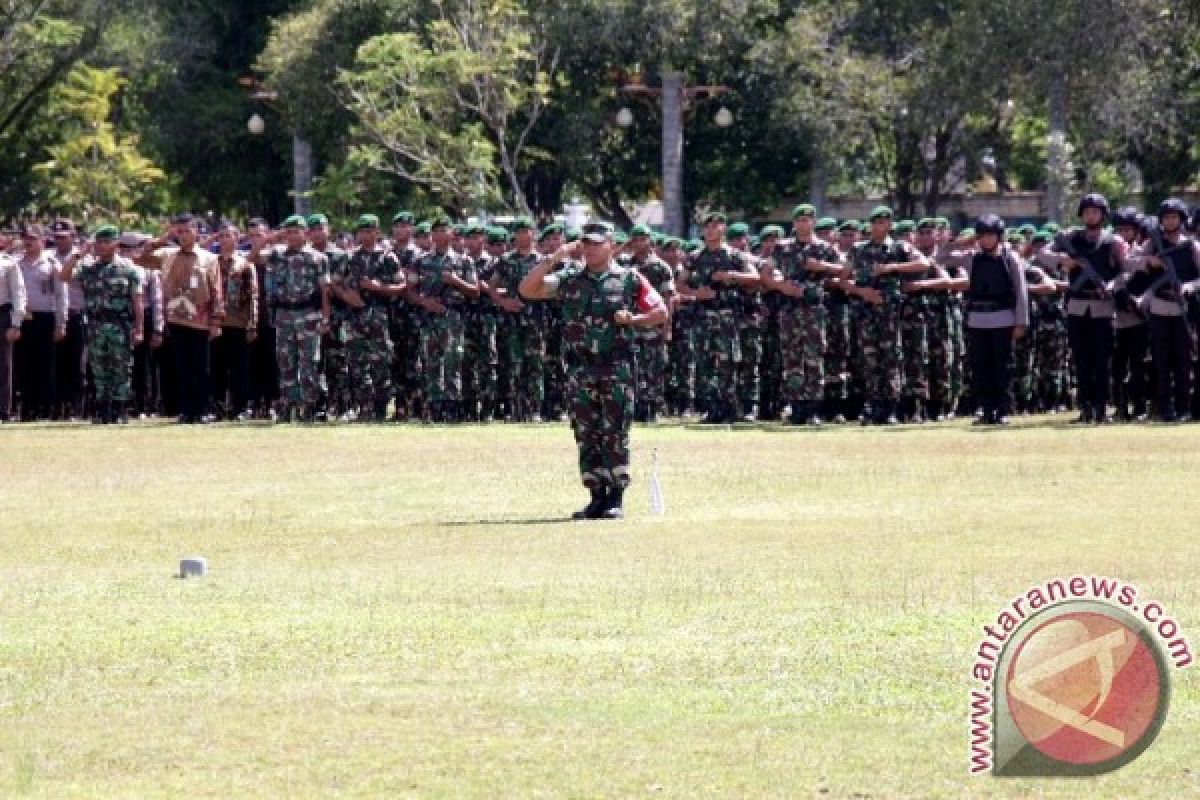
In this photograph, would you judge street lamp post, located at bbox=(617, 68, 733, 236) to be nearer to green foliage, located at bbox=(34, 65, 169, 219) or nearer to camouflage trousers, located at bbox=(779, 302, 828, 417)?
green foliage, located at bbox=(34, 65, 169, 219)

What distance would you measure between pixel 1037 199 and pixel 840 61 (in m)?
9.75

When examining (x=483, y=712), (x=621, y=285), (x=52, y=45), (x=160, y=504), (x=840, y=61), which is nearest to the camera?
(x=483, y=712)

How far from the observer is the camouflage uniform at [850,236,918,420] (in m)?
29.4

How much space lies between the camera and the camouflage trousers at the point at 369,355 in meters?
30.6

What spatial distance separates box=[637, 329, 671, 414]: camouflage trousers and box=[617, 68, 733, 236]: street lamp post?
25.6 m

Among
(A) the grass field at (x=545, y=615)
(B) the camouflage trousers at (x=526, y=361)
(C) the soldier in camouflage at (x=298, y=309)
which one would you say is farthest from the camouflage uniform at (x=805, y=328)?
(C) the soldier in camouflage at (x=298, y=309)

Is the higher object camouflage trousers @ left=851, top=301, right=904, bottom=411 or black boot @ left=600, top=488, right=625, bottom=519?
camouflage trousers @ left=851, top=301, right=904, bottom=411

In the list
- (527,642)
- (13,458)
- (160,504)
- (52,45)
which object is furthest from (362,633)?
(52,45)

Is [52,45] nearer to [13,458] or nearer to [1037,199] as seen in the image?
[1037,199]

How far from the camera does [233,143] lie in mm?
65750

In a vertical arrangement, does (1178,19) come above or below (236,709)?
above

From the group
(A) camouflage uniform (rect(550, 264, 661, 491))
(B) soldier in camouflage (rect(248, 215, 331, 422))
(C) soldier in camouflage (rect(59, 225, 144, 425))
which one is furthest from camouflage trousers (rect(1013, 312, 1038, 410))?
(A) camouflage uniform (rect(550, 264, 661, 491))

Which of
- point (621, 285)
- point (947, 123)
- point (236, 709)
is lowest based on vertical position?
point (236, 709)
